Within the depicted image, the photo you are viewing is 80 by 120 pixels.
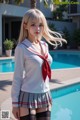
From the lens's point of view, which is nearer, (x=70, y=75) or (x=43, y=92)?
(x=43, y=92)

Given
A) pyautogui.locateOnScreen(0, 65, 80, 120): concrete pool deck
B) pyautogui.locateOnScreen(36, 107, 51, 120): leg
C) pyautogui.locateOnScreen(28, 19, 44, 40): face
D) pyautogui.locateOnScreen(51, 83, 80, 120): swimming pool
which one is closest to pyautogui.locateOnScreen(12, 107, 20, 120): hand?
pyautogui.locateOnScreen(36, 107, 51, 120): leg

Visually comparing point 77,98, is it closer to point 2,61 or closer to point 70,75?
point 70,75

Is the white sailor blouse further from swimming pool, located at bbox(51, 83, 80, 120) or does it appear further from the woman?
swimming pool, located at bbox(51, 83, 80, 120)

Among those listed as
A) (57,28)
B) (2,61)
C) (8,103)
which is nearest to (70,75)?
(8,103)

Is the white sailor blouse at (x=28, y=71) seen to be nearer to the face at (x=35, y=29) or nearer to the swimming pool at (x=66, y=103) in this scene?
the face at (x=35, y=29)

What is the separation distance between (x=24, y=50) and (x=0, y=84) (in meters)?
6.12

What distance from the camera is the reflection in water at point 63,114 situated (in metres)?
6.82

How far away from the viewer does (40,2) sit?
1070 inches

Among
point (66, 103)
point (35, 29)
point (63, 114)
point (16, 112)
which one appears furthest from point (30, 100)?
point (66, 103)

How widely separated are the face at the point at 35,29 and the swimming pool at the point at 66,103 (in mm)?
4229

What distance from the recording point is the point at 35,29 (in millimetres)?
2732

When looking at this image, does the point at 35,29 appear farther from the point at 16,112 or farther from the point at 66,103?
the point at 66,103

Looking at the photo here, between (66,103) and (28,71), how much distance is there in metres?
5.79

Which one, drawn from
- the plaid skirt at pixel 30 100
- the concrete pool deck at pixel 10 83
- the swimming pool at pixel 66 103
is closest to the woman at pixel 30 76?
the plaid skirt at pixel 30 100
